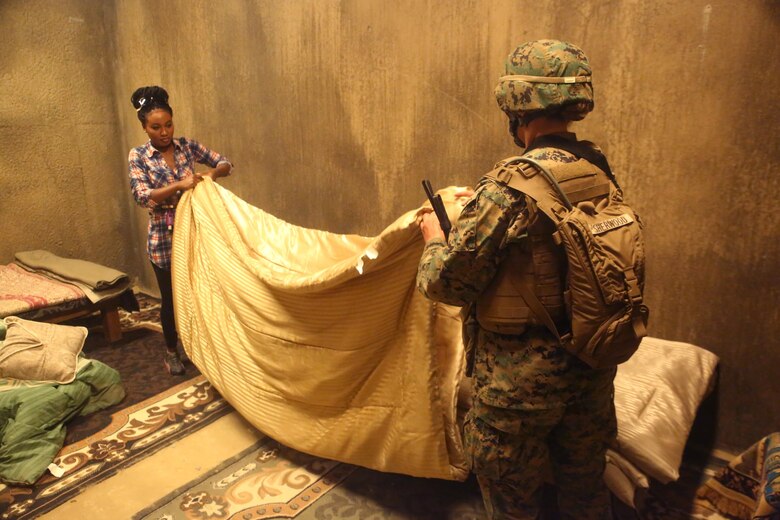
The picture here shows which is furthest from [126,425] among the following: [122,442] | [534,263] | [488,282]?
[534,263]

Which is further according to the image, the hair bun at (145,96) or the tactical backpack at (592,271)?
the hair bun at (145,96)

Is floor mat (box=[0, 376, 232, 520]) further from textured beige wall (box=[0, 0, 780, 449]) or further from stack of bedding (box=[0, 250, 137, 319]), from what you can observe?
textured beige wall (box=[0, 0, 780, 449])

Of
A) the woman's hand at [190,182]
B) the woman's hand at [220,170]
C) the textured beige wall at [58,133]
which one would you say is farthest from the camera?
the textured beige wall at [58,133]

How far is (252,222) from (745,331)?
6.63 ft

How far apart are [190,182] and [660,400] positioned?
7.11 feet

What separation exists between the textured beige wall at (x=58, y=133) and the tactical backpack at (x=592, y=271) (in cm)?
377

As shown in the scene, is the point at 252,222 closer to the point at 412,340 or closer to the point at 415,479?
the point at 412,340

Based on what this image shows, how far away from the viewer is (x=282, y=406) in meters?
2.14

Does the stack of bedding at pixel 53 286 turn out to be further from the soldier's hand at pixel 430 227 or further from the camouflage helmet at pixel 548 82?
the camouflage helmet at pixel 548 82

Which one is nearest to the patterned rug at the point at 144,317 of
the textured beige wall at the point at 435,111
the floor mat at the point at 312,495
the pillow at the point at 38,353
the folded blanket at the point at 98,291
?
the folded blanket at the point at 98,291

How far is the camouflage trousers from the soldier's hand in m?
0.32

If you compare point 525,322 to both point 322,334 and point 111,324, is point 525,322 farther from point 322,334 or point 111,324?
point 111,324

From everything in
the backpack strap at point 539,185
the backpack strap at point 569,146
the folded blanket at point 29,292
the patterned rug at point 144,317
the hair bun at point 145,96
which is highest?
the hair bun at point 145,96

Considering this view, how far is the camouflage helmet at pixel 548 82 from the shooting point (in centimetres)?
118
